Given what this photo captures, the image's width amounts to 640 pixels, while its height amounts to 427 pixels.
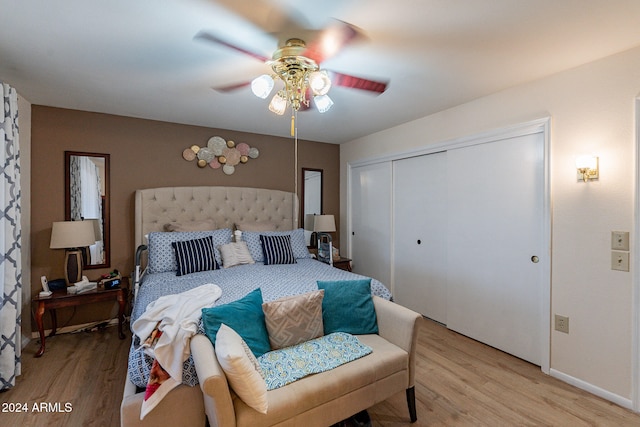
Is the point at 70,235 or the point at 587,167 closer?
the point at 587,167

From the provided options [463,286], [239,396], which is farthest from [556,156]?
[239,396]

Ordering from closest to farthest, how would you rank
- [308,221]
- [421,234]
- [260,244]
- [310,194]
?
[260,244], [421,234], [308,221], [310,194]

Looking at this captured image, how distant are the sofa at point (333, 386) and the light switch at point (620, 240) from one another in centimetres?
152

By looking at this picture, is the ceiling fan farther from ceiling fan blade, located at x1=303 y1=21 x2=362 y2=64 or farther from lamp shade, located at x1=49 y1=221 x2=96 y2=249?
lamp shade, located at x1=49 y1=221 x2=96 y2=249

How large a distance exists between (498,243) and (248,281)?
7.72 ft

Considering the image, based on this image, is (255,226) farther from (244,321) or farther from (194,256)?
(244,321)

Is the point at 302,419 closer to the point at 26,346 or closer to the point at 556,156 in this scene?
the point at 556,156

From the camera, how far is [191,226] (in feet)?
11.2

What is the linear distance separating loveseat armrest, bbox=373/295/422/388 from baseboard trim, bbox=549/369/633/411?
1.38 meters

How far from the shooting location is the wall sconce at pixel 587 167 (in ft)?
7.04

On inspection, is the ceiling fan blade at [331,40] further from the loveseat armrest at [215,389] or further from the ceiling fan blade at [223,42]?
the loveseat armrest at [215,389]

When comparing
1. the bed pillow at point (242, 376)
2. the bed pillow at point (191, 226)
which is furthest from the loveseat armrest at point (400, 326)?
the bed pillow at point (191, 226)

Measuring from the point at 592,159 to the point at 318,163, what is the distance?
3.30 metres

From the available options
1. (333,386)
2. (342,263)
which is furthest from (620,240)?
(342,263)
